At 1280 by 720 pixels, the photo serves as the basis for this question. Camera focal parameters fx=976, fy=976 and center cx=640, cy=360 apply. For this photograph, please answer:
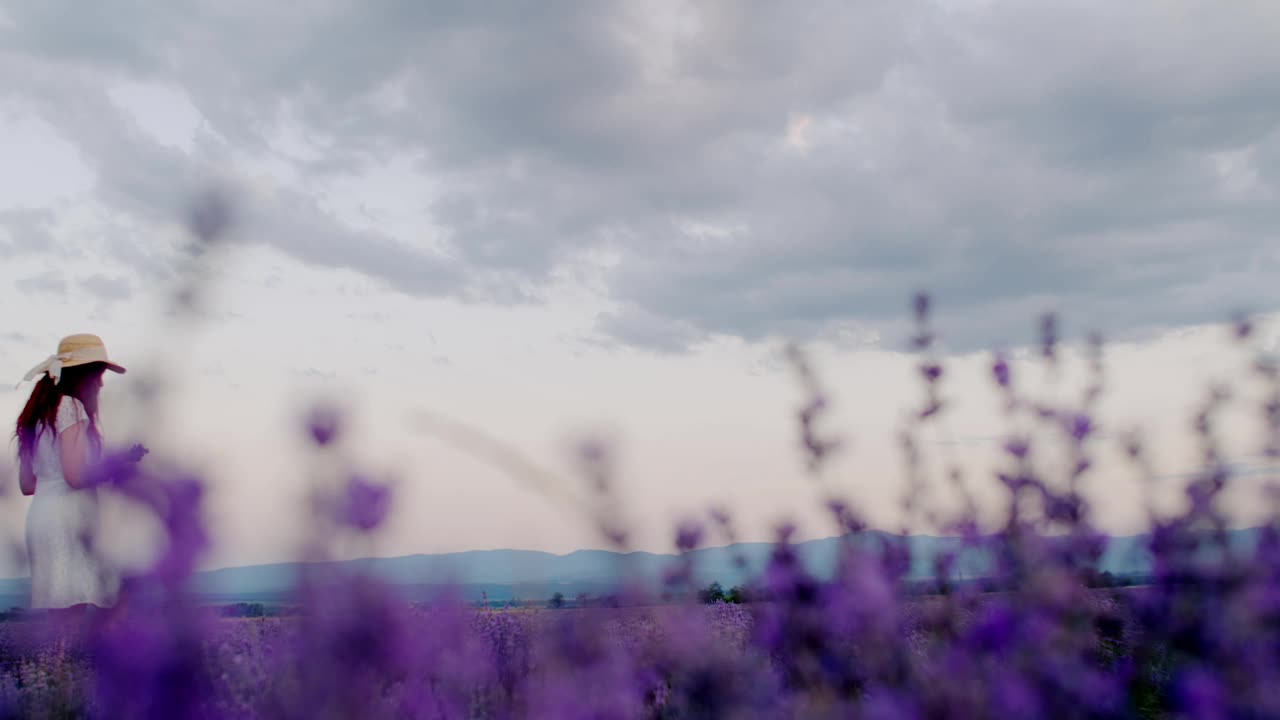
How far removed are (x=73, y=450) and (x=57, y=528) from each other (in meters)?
0.58

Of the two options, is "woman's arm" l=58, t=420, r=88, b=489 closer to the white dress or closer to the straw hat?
the white dress

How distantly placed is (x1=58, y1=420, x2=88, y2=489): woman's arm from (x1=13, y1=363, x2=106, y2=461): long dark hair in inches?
2.8

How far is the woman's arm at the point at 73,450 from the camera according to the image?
5193 mm

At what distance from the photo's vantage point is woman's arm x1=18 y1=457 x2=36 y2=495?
5.69 m

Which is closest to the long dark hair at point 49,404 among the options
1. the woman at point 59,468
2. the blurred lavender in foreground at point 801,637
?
the woman at point 59,468

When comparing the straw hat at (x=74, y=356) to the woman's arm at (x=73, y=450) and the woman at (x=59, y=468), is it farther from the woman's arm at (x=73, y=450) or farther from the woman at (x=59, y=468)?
the woman's arm at (x=73, y=450)

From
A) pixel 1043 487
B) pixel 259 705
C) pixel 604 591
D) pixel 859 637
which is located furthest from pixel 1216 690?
pixel 259 705

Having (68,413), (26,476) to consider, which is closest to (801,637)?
(68,413)

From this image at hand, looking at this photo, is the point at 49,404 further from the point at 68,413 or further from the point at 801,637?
the point at 801,637

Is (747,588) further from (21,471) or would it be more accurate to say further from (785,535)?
(21,471)

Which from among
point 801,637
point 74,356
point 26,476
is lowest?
point 801,637

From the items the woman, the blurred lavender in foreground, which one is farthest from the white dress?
the blurred lavender in foreground

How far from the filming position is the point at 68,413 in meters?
5.58

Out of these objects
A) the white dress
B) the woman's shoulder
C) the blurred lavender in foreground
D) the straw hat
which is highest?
the straw hat
